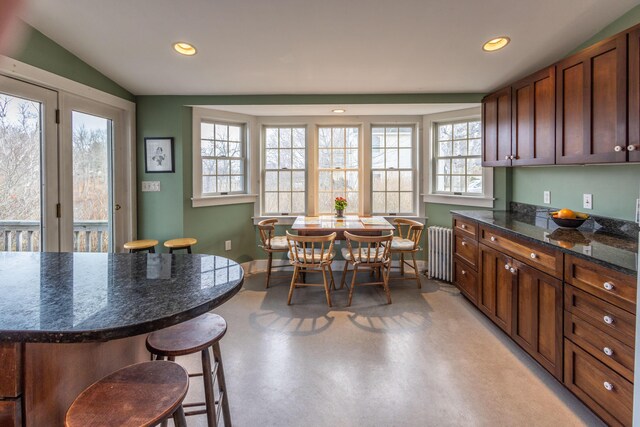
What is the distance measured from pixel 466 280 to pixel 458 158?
1.65 meters

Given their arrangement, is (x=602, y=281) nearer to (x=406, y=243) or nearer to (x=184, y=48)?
(x=406, y=243)

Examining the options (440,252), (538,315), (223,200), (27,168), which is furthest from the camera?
(223,200)

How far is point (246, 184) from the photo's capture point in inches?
176

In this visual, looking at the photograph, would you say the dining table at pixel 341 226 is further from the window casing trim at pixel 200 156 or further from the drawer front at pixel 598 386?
the drawer front at pixel 598 386

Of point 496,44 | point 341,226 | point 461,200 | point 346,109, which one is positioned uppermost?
point 496,44

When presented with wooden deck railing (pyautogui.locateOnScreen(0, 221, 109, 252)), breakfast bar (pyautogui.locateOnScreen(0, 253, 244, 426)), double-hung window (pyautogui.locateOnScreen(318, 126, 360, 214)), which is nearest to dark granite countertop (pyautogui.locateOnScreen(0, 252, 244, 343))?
breakfast bar (pyautogui.locateOnScreen(0, 253, 244, 426))

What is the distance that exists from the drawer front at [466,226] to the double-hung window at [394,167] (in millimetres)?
1073

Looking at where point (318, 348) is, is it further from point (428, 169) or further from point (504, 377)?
point (428, 169)

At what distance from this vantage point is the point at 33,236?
8.71 feet

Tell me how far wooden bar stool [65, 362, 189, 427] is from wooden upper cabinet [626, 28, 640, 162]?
2.55 meters

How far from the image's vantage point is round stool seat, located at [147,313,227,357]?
1.30 metres

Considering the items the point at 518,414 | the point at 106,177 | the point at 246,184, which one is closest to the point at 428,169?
the point at 246,184

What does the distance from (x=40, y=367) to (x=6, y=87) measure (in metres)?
2.40

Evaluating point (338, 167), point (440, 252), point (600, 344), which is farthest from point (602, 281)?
point (338, 167)
